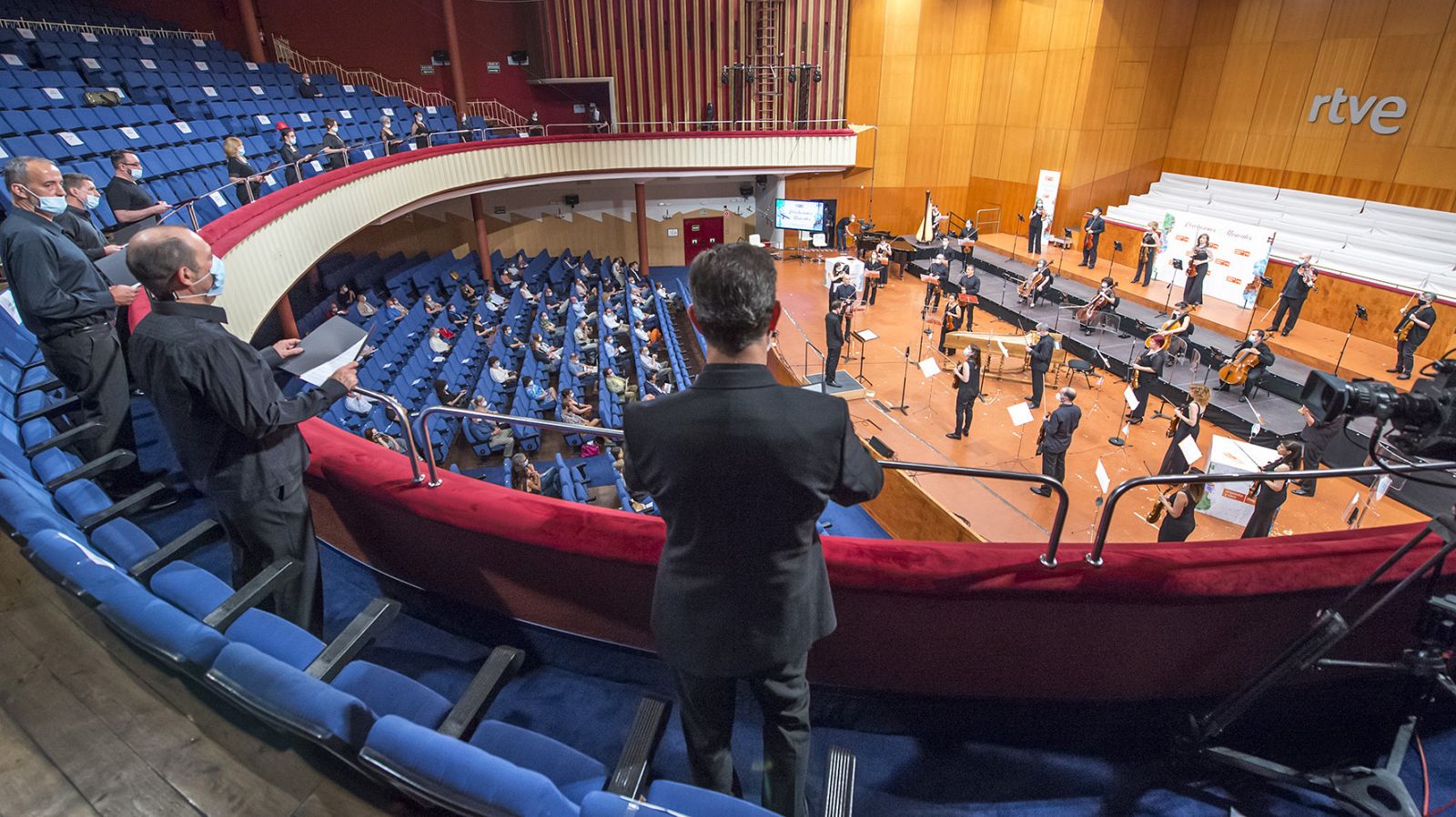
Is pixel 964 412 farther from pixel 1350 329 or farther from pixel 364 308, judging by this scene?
pixel 364 308

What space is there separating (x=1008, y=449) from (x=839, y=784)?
7.57m

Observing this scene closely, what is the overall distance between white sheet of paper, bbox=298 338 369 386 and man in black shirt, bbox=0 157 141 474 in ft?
4.68

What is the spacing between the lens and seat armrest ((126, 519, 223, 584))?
2068mm

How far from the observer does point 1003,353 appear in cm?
1005

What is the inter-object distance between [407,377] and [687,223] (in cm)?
1262

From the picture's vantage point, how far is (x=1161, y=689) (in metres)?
2.10

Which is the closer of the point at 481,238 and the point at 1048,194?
the point at 481,238

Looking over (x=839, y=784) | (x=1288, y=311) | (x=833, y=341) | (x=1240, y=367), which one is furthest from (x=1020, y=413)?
(x=1288, y=311)

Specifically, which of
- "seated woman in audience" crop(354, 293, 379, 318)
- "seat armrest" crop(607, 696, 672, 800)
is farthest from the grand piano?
"seat armrest" crop(607, 696, 672, 800)

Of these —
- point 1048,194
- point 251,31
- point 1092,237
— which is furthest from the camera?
point 1048,194

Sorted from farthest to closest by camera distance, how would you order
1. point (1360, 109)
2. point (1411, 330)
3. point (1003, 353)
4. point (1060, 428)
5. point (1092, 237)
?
Result: point (1092, 237) < point (1360, 109) < point (1003, 353) < point (1411, 330) < point (1060, 428)

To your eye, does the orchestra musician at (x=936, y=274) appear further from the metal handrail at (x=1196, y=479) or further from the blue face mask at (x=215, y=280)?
the blue face mask at (x=215, y=280)

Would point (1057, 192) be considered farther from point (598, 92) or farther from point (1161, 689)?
point (1161, 689)

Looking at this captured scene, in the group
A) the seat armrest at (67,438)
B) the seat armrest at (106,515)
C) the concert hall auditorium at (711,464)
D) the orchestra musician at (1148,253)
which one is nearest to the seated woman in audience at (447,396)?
the concert hall auditorium at (711,464)
